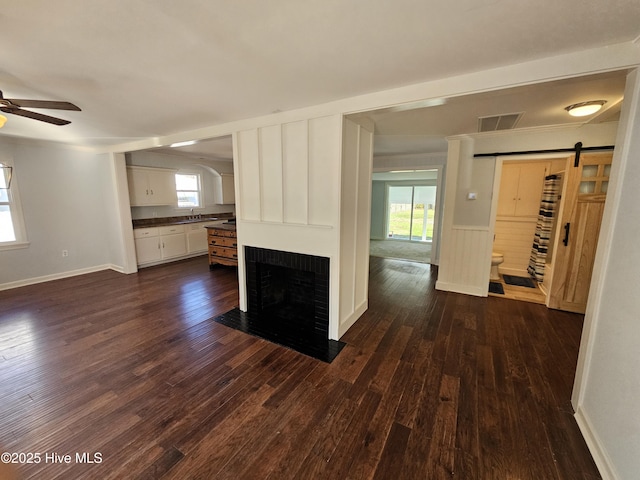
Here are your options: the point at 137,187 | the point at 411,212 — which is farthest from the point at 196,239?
the point at 411,212

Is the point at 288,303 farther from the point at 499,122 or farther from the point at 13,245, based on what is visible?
the point at 13,245

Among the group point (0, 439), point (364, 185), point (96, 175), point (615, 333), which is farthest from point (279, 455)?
point (96, 175)

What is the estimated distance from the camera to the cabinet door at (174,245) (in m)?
5.59

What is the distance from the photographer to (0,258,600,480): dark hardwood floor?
1483mm

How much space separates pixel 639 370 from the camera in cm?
126

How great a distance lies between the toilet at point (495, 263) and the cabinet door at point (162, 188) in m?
6.61

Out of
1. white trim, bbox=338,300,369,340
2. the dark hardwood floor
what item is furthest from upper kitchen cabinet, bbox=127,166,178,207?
white trim, bbox=338,300,369,340

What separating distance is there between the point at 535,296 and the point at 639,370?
3068 mm

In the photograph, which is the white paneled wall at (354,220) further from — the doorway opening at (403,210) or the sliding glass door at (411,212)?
the sliding glass door at (411,212)

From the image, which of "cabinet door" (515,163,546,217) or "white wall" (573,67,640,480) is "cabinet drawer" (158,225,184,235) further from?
"cabinet door" (515,163,546,217)

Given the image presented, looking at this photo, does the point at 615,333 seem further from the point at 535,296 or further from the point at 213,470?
the point at 535,296

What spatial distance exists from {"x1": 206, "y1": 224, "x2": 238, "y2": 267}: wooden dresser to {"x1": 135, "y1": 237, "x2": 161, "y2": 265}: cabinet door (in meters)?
1.20

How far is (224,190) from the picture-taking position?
702cm

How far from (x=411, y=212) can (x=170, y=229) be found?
707 cm
